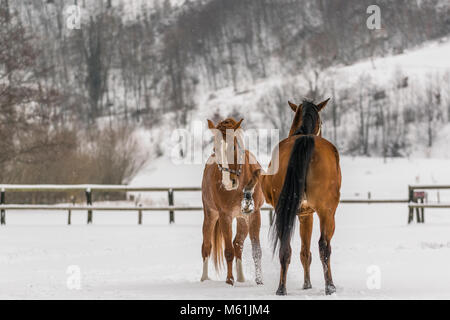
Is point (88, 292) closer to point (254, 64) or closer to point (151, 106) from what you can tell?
point (151, 106)

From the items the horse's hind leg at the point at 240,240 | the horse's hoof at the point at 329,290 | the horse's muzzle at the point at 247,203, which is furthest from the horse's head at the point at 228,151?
the horse's hoof at the point at 329,290

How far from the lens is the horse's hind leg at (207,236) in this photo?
7.98 meters

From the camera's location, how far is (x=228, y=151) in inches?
282

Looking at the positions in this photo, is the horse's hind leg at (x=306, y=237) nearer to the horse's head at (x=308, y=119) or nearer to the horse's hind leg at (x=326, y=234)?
the horse's hind leg at (x=326, y=234)

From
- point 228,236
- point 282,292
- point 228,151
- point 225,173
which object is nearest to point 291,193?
point 282,292

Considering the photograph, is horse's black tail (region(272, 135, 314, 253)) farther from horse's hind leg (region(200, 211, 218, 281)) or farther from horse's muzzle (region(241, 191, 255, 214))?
horse's hind leg (region(200, 211, 218, 281))

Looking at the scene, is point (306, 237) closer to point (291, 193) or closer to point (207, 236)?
point (291, 193)

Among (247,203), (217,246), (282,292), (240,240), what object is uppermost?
(247,203)

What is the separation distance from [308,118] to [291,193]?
3.47 ft

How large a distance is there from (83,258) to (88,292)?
4.42 meters

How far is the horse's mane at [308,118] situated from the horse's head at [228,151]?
708mm

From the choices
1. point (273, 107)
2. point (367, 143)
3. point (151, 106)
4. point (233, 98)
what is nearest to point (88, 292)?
point (367, 143)

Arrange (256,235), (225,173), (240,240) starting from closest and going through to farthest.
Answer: (225,173), (256,235), (240,240)

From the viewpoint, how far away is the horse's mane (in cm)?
688
